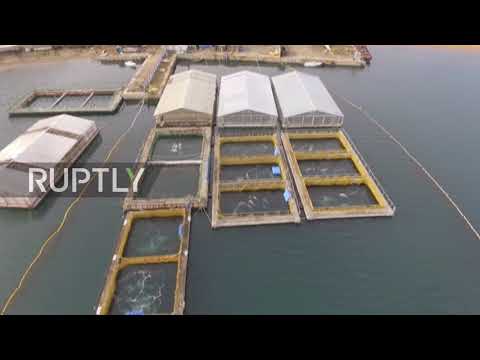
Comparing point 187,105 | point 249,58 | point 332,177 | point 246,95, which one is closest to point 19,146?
point 187,105

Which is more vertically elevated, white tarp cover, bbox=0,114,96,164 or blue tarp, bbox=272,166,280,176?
white tarp cover, bbox=0,114,96,164

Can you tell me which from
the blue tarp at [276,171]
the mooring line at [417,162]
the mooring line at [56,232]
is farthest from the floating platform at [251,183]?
the mooring line at [417,162]

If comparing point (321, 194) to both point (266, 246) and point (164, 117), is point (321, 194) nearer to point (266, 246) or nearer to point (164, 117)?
point (266, 246)

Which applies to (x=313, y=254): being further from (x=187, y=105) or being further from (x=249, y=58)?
(x=249, y=58)

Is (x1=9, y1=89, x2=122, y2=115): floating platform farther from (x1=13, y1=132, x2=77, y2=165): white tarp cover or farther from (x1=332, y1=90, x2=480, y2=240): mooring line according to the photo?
(x1=332, y1=90, x2=480, y2=240): mooring line

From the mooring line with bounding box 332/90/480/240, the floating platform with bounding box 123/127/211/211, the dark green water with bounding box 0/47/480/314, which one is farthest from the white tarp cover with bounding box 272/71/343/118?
the floating platform with bounding box 123/127/211/211
